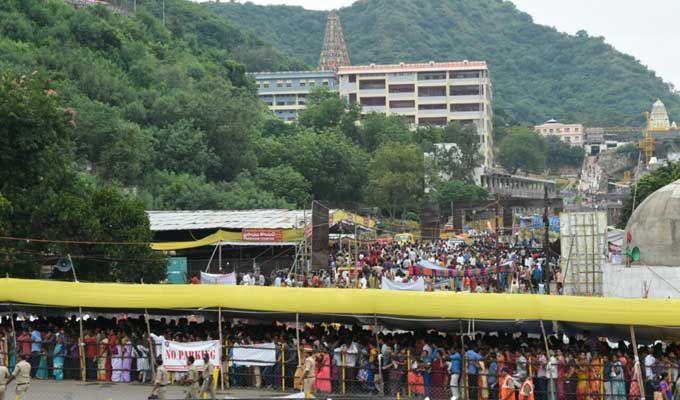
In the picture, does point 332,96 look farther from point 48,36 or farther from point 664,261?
point 664,261

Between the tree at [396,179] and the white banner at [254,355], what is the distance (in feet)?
212

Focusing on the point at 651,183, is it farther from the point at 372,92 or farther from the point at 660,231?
the point at 372,92

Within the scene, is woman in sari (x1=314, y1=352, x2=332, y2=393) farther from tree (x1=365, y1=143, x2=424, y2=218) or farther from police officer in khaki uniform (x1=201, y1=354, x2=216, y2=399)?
tree (x1=365, y1=143, x2=424, y2=218)

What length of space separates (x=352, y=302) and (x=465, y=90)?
4863 inches

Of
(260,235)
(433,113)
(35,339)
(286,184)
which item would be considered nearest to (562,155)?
(433,113)

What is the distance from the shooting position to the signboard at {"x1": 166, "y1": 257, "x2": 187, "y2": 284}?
42531 mm

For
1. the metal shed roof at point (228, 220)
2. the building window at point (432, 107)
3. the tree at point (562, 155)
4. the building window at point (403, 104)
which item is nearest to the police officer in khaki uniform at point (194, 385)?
the metal shed roof at point (228, 220)

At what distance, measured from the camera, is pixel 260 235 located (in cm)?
4344

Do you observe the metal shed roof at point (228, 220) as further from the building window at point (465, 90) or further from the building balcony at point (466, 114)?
the building window at point (465, 90)

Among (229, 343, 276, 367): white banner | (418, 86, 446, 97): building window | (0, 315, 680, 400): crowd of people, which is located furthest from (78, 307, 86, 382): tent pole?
(418, 86, 446, 97): building window

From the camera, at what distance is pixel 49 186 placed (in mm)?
40844

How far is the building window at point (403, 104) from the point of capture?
145 meters

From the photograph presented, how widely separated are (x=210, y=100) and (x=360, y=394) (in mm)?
66283

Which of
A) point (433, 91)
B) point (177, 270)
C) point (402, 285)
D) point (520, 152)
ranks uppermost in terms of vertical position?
point (433, 91)
